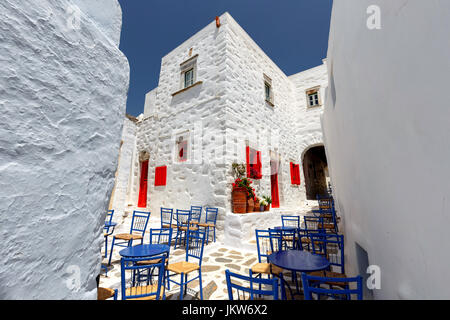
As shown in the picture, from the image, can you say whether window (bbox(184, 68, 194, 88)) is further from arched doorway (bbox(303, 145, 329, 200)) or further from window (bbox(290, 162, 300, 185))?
arched doorway (bbox(303, 145, 329, 200))

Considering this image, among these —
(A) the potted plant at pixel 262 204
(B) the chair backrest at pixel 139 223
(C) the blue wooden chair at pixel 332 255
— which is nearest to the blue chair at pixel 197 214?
(B) the chair backrest at pixel 139 223

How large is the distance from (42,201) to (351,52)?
333 cm

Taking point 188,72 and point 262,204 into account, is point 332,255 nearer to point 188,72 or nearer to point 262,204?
point 262,204

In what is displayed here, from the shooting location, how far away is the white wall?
945 millimetres

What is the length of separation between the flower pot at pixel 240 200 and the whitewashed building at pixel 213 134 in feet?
0.70

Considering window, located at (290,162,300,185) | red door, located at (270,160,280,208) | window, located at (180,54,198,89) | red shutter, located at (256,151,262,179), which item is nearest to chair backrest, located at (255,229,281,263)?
red shutter, located at (256,151,262,179)

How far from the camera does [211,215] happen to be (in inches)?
230

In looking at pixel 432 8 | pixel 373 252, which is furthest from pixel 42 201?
pixel 373 252

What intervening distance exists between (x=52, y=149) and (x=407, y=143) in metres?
2.09

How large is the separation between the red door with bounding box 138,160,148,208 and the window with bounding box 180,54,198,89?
146 inches

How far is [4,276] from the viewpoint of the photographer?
893 millimetres

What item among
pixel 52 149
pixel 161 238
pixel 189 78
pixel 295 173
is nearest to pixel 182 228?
pixel 161 238

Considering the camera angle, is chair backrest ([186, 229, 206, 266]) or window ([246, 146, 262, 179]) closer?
chair backrest ([186, 229, 206, 266])
